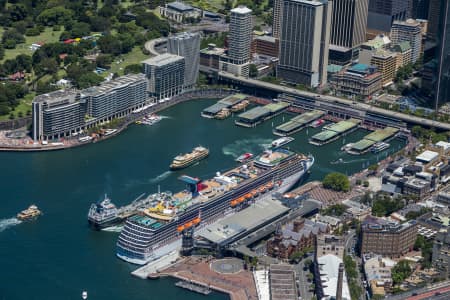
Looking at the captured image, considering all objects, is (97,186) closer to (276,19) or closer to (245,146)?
(245,146)

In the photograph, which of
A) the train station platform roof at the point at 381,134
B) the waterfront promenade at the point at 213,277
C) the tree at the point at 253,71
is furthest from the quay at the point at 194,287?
the tree at the point at 253,71

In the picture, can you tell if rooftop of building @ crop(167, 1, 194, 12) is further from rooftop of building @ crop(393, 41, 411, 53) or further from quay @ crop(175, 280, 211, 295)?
quay @ crop(175, 280, 211, 295)

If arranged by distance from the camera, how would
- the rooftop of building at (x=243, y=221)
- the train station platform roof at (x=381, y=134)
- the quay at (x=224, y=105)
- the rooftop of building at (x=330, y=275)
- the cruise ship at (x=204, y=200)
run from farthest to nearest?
the quay at (x=224, y=105)
the train station platform roof at (x=381, y=134)
the rooftop of building at (x=243, y=221)
the cruise ship at (x=204, y=200)
the rooftop of building at (x=330, y=275)

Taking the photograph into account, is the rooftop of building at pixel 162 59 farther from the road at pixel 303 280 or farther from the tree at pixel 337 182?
the road at pixel 303 280

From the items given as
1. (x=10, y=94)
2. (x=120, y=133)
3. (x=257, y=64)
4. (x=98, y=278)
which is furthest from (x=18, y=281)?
(x=257, y=64)

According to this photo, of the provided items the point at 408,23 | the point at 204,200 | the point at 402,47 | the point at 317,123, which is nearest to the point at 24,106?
the point at 317,123

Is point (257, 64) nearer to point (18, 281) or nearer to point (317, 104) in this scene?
point (317, 104)
